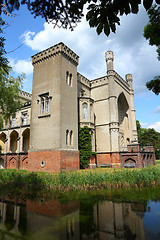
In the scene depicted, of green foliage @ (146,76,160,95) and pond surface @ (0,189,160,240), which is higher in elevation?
green foliage @ (146,76,160,95)

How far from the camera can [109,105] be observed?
28.1 meters

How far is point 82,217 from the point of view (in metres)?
7.06

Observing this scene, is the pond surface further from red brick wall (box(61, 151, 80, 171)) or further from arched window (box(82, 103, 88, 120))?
arched window (box(82, 103, 88, 120))

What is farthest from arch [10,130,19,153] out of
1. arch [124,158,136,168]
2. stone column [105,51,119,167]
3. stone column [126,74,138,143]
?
stone column [126,74,138,143]

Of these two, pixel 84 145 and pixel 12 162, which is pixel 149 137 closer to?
pixel 84 145

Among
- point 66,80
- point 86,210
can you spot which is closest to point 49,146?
point 66,80

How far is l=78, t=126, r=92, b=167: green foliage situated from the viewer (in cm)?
2249

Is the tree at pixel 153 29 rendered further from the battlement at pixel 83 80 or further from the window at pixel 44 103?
the battlement at pixel 83 80

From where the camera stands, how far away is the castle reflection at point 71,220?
5398 mm

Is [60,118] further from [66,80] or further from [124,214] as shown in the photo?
[124,214]

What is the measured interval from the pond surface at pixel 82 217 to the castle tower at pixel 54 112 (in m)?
8.77

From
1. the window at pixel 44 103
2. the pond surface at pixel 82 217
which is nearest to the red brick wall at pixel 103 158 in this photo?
the window at pixel 44 103

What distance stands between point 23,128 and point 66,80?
10.9 metres

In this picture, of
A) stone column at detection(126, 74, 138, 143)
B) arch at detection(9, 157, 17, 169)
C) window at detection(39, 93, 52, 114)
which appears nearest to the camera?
window at detection(39, 93, 52, 114)
